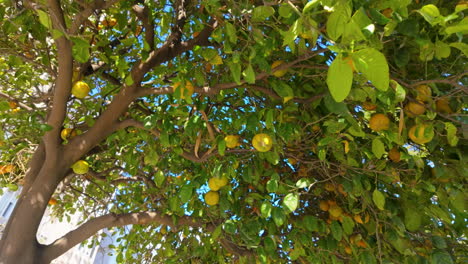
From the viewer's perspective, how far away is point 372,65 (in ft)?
1.97

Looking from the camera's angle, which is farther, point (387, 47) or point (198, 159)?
point (198, 159)

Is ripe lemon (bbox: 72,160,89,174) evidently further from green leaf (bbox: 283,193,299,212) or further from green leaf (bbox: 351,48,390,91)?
green leaf (bbox: 351,48,390,91)

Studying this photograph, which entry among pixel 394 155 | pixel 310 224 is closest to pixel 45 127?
pixel 310 224

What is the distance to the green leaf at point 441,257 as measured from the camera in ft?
4.38

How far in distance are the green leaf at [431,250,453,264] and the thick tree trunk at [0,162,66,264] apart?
2.24m

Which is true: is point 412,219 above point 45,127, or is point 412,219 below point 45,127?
below

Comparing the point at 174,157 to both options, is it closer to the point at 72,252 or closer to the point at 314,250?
the point at 314,250

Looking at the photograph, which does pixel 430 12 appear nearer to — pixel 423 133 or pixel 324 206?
pixel 423 133

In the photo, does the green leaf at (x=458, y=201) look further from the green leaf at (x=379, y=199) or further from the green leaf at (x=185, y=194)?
the green leaf at (x=185, y=194)

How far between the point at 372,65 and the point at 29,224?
214cm

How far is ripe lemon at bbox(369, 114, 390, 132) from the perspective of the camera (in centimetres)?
141

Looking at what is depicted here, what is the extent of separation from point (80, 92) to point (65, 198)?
249 cm

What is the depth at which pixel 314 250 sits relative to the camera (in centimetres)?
218

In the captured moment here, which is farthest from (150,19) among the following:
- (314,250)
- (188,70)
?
(314,250)
